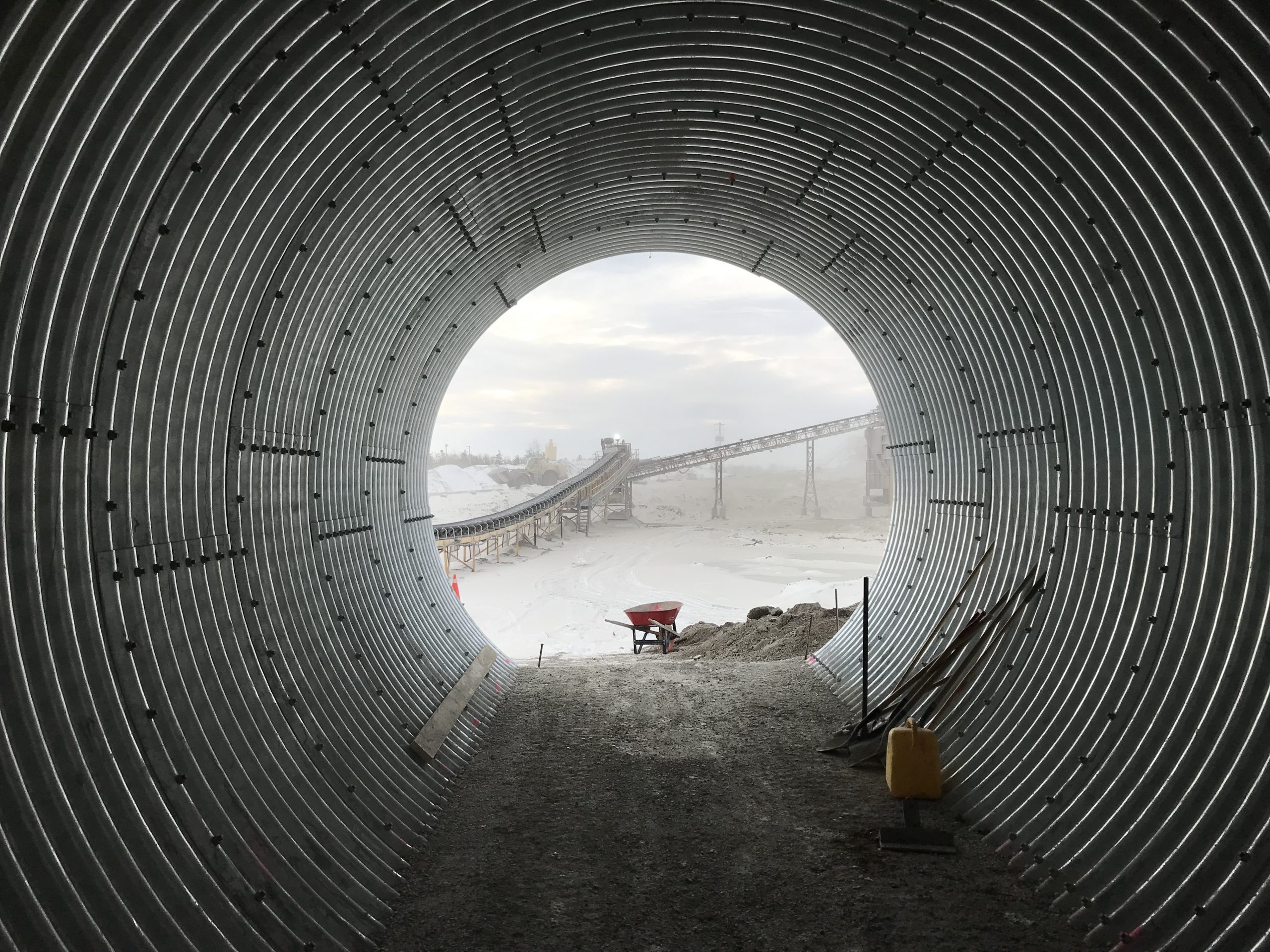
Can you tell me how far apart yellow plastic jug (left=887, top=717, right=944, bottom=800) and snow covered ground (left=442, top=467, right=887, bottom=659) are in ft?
40.6

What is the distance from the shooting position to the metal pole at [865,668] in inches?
339

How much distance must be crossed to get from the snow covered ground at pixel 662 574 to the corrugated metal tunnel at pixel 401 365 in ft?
41.0

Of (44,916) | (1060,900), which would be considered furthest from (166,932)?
(1060,900)

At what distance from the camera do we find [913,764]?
758cm

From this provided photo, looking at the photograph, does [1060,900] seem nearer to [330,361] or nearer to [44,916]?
[44,916]

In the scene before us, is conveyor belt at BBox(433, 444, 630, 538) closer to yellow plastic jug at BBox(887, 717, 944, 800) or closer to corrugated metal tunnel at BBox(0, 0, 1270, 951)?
corrugated metal tunnel at BBox(0, 0, 1270, 951)

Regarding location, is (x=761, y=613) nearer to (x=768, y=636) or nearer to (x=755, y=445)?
(x=768, y=636)

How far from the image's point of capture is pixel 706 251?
47.6ft

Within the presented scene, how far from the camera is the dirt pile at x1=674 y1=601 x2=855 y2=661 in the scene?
1484 centimetres

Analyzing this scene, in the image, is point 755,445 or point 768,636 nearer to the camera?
point 768,636

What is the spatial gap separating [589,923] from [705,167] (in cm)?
859

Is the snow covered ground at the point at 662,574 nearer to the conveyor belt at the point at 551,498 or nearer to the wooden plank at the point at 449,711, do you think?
the conveyor belt at the point at 551,498

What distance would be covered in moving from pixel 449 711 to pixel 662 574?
24597 millimetres

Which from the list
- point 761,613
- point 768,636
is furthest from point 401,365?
point 761,613
